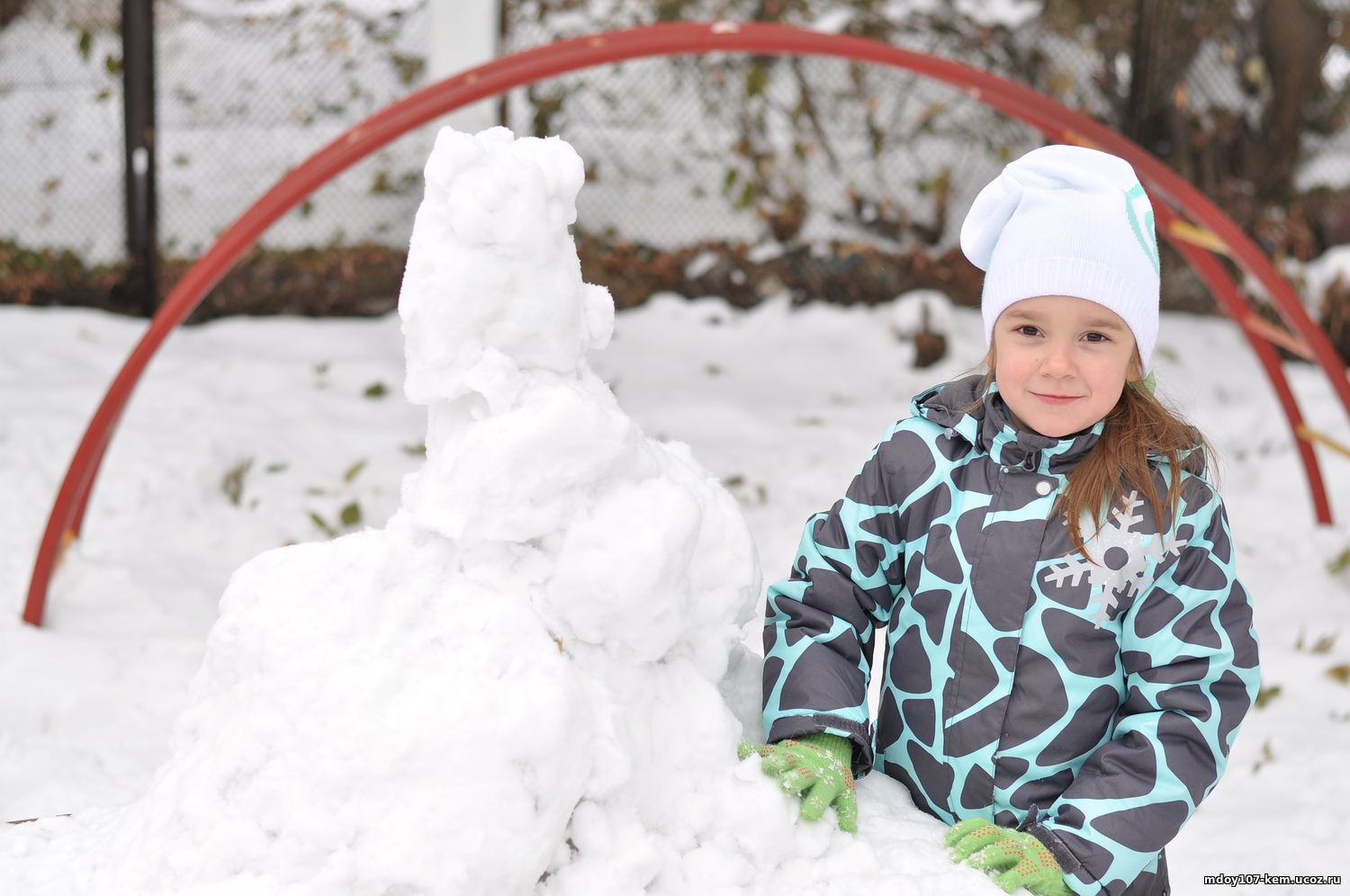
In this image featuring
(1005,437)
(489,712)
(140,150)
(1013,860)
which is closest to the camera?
(489,712)

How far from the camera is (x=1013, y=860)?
1334mm

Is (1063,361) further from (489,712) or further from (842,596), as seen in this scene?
(489,712)

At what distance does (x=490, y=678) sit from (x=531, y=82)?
182 cm

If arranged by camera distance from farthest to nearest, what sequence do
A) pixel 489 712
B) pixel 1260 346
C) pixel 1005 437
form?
pixel 1260 346 < pixel 1005 437 < pixel 489 712

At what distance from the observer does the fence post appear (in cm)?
494

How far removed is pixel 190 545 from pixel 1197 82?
470 cm

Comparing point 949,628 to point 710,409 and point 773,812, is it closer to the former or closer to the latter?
point 773,812

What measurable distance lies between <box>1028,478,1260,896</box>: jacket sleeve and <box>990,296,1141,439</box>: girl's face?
0.16 metres

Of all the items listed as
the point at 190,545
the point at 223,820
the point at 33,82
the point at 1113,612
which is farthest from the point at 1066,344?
the point at 33,82

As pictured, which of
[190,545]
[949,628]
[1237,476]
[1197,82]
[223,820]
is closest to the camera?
[223,820]

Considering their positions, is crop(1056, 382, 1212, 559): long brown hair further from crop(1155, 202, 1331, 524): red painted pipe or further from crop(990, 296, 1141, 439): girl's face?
crop(1155, 202, 1331, 524): red painted pipe

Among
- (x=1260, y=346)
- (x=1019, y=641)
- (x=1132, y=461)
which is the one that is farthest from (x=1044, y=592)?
(x=1260, y=346)

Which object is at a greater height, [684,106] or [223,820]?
[684,106]

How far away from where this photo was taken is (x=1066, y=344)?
1.38 meters
